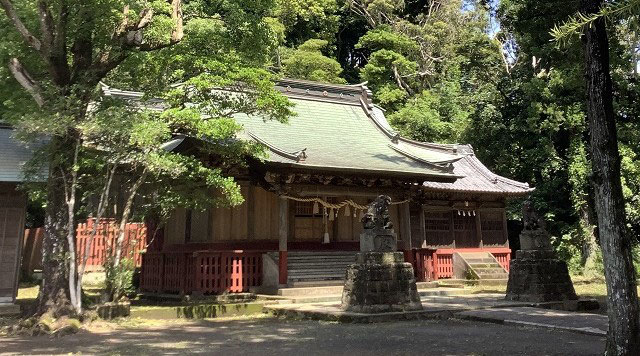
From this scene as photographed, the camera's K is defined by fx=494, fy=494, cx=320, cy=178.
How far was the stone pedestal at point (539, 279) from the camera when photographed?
40.9ft

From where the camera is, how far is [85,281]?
17.9m

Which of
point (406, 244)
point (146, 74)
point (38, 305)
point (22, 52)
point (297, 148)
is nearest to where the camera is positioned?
point (38, 305)

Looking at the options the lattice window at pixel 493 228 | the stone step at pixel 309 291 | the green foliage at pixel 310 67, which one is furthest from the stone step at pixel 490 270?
the green foliage at pixel 310 67

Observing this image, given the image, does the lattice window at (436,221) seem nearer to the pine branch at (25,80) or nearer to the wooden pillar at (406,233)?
the wooden pillar at (406,233)

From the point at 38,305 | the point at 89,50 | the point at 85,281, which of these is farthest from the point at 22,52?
the point at 85,281

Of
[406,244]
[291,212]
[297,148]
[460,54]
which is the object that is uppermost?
[460,54]

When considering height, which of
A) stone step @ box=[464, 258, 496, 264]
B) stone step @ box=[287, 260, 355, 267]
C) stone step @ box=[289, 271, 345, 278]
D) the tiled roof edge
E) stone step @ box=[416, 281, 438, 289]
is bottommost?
stone step @ box=[416, 281, 438, 289]

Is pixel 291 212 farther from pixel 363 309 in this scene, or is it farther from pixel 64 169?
pixel 64 169

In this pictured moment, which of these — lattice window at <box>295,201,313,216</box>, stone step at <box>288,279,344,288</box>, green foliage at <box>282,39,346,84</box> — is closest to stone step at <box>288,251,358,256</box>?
stone step at <box>288,279,344,288</box>

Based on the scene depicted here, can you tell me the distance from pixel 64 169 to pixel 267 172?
568cm

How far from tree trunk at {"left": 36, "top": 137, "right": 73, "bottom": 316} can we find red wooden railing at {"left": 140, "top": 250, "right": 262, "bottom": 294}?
4.18 m

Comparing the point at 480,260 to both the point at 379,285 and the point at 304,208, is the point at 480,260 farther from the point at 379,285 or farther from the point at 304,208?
the point at 379,285

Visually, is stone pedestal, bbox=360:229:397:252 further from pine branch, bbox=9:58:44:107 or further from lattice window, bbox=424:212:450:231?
lattice window, bbox=424:212:450:231

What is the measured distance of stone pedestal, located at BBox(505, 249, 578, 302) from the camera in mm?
12453
